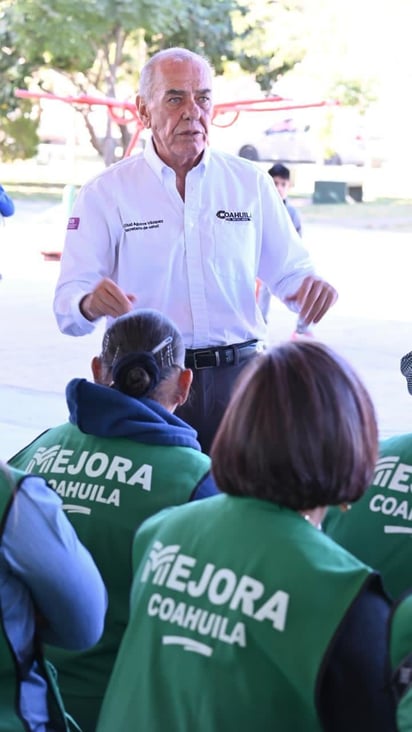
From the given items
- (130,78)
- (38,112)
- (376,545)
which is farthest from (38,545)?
(38,112)

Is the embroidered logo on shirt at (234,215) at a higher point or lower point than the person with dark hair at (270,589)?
lower

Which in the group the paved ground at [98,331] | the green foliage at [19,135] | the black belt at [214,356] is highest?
the black belt at [214,356]

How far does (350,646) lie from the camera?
1.66m

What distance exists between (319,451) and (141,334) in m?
1.13

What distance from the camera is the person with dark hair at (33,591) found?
2051mm

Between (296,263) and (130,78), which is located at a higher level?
(296,263)

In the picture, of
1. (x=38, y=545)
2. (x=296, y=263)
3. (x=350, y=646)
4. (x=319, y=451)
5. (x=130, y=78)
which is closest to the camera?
(x=350, y=646)

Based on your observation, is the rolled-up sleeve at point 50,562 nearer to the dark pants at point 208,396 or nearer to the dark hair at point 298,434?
the dark hair at point 298,434

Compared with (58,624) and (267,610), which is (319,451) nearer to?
(267,610)

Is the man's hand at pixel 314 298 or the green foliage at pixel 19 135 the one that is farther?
the green foliage at pixel 19 135

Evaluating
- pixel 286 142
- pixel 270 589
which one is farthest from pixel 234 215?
pixel 286 142

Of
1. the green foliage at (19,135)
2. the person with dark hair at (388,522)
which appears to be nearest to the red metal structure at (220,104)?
the person with dark hair at (388,522)

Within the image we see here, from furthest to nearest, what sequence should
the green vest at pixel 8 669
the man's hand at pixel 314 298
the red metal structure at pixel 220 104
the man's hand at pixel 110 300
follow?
1. the red metal structure at pixel 220 104
2. the man's hand at pixel 314 298
3. the man's hand at pixel 110 300
4. the green vest at pixel 8 669

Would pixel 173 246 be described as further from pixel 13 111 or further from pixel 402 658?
pixel 13 111
